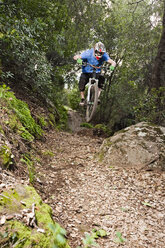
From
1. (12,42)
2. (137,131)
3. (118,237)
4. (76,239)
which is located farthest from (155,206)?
(12,42)

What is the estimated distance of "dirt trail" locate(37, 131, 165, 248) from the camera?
104 inches

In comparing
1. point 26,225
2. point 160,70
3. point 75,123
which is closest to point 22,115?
point 26,225

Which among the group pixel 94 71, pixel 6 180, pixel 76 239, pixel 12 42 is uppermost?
pixel 12 42

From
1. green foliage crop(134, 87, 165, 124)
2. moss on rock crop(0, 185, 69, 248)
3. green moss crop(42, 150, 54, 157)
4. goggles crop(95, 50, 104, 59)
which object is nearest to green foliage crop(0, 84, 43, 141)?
green moss crop(42, 150, 54, 157)

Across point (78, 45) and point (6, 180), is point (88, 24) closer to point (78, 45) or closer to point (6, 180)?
point (78, 45)

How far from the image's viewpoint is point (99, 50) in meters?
5.70

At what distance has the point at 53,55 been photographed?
424 inches

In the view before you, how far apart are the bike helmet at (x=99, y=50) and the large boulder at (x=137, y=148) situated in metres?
2.48

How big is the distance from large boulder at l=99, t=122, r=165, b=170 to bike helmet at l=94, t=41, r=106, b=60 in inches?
97.5

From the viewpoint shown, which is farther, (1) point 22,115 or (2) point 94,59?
(2) point 94,59

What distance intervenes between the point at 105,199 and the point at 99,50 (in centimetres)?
424

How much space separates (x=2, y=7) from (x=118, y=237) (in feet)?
18.8

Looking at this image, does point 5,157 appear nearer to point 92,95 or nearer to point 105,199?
point 105,199

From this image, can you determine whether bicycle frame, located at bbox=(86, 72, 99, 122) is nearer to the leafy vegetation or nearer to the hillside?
the leafy vegetation
